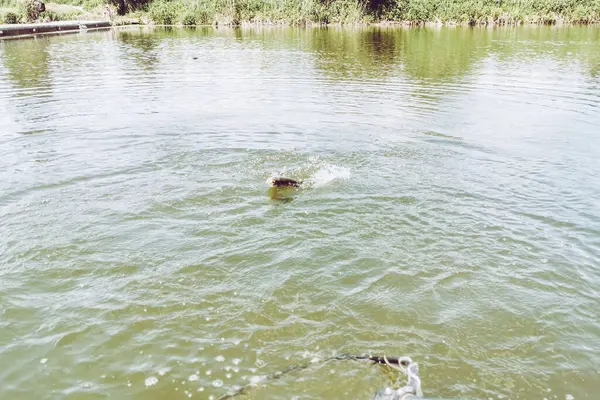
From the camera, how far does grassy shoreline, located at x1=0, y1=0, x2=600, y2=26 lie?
6150 centimetres

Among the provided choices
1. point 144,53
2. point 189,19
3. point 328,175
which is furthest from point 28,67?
point 189,19

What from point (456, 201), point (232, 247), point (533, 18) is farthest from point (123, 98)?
point (533, 18)

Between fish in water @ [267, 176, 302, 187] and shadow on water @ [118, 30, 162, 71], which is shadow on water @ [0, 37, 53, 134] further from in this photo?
fish in water @ [267, 176, 302, 187]

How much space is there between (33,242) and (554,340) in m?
9.71

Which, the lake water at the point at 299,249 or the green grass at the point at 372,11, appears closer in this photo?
the lake water at the point at 299,249

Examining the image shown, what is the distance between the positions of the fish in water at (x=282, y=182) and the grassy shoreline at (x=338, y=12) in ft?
204

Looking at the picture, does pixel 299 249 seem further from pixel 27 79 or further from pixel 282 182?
pixel 27 79

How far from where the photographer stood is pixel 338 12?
7075cm

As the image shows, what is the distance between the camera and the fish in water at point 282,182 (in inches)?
449

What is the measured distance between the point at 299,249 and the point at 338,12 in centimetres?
6924

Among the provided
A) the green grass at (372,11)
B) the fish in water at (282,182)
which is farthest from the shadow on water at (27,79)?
the green grass at (372,11)

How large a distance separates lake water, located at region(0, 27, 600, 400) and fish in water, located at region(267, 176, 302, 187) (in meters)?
0.35

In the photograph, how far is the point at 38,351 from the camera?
21.3 ft

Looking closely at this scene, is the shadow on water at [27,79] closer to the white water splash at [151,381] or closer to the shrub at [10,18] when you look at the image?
the white water splash at [151,381]
